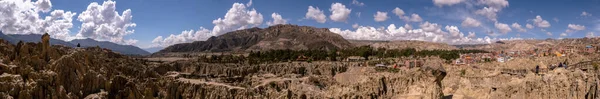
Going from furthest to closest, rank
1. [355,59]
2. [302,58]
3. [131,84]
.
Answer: [302,58], [355,59], [131,84]

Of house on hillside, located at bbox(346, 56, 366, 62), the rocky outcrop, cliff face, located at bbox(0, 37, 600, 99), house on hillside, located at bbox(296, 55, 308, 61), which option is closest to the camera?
the rocky outcrop

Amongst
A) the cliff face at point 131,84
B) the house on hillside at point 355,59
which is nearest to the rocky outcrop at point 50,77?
the cliff face at point 131,84

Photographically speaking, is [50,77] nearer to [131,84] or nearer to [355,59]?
[131,84]

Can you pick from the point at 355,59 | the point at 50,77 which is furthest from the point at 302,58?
the point at 50,77

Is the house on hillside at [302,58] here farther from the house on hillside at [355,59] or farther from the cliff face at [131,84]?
the cliff face at [131,84]

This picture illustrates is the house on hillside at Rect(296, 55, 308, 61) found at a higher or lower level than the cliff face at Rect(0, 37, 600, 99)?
lower

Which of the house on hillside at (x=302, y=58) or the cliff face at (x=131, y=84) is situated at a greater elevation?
the cliff face at (x=131, y=84)

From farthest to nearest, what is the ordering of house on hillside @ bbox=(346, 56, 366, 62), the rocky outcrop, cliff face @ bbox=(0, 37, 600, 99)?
house on hillside @ bbox=(346, 56, 366, 62) < cliff face @ bbox=(0, 37, 600, 99) < the rocky outcrop

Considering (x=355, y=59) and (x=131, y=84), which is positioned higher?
(x=131, y=84)

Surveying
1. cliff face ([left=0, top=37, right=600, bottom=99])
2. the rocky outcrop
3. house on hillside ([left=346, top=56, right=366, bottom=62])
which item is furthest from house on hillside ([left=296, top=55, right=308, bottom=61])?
the rocky outcrop

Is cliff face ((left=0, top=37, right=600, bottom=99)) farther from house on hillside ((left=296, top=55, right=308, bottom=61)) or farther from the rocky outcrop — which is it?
house on hillside ((left=296, top=55, right=308, bottom=61))

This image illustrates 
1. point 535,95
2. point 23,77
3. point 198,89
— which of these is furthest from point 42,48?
point 535,95

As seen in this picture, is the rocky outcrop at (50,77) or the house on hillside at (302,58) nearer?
the rocky outcrop at (50,77)

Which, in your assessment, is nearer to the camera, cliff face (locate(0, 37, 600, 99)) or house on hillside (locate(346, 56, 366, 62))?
cliff face (locate(0, 37, 600, 99))
